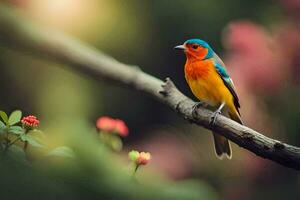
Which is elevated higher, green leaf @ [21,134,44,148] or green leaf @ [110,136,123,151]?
green leaf @ [110,136,123,151]

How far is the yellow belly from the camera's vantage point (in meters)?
0.93

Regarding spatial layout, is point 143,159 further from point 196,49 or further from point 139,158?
point 196,49

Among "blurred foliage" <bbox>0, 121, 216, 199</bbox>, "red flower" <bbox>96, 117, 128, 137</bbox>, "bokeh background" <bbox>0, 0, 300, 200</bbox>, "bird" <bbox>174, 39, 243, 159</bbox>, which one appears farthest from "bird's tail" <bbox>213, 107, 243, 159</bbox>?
"blurred foliage" <bbox>0, 121, 216, 199</bbox>

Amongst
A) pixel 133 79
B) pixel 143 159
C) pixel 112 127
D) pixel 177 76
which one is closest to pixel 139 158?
pixel 143 159

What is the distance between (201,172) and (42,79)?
21.5 inches

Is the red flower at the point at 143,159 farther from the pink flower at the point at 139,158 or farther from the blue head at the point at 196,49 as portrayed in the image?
the blue head at the point at 196,49

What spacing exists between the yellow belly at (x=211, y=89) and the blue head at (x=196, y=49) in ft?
0.10

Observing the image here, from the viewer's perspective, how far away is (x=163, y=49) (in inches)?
88.0

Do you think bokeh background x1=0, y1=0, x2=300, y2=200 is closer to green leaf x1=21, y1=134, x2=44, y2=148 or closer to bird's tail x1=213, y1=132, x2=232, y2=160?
bird's tail x1=213, y1=132, x2=232, y2=160

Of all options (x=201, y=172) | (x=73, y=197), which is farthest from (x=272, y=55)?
(x=73, y=197)

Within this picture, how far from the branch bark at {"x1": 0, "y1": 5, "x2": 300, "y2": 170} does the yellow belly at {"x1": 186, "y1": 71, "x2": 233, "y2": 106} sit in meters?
0.06

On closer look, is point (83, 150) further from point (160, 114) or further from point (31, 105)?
point (160, 114)

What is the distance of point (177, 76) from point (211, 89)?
48.5 inches

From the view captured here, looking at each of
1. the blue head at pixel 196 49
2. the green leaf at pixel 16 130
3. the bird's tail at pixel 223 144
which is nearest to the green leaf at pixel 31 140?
the green leaf at pixel 16 130
